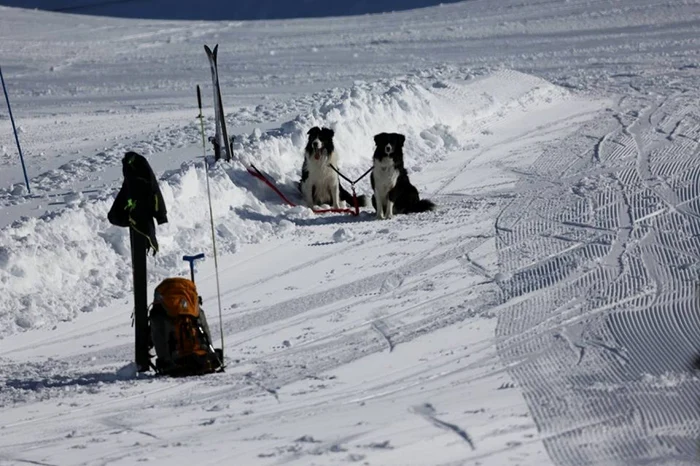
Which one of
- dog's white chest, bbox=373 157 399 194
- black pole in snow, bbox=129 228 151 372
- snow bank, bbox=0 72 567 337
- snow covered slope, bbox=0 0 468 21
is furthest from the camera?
snow covered slope, bbox=0 0 468 21

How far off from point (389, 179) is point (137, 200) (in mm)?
4658

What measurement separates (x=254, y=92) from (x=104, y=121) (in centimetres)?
356

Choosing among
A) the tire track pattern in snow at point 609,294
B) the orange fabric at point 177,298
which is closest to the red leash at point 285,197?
the tire track pattern in snow at point 609,294

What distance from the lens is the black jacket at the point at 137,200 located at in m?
8.49

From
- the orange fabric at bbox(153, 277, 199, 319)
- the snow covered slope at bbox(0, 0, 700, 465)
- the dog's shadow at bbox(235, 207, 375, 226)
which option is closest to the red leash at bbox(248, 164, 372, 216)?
the dog's shadow at bbox(235, 207, 375, 226)

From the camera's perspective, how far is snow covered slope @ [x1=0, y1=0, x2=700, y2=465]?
6875 mm

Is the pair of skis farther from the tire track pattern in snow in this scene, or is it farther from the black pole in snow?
the black pole in snow

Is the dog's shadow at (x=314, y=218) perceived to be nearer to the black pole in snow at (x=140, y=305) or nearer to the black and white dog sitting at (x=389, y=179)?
the black and white dog sitting at (x=389, y=179)

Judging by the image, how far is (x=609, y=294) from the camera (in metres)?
9.58

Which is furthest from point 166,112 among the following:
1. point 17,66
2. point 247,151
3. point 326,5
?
point 326,5

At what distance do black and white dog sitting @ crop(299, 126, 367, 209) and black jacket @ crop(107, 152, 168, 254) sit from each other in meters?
4.88

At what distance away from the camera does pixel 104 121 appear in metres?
20.3

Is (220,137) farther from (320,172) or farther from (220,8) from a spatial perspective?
(220,8)

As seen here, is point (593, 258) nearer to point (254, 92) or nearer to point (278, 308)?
point (278, 308)
